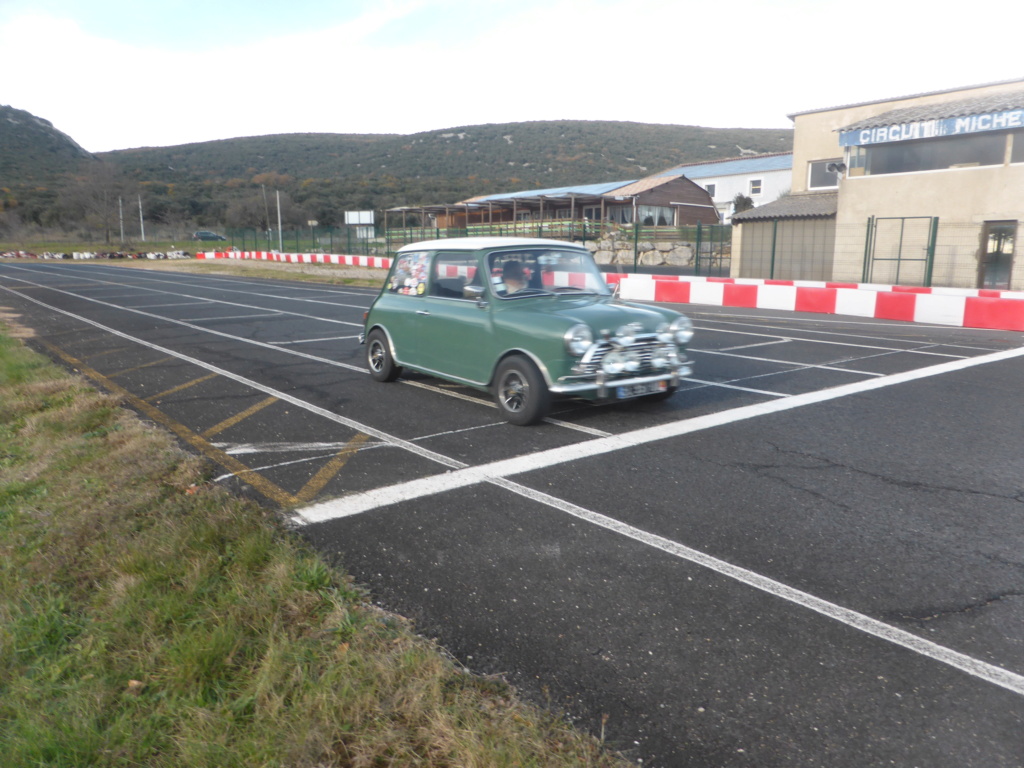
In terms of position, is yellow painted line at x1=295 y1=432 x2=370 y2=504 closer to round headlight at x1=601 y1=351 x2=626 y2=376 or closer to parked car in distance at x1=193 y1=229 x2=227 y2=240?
round headlight at x1=601 y1=351 x2=626 y2=376

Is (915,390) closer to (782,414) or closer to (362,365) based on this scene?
(782,414)

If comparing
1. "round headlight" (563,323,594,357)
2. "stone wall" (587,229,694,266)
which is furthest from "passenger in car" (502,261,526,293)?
"stone wall" (587,229,694,266)

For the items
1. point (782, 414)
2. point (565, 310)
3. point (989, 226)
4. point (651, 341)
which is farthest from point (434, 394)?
point (989, 226)

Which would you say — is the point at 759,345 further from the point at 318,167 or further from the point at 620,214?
the point at 318,167

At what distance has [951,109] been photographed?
23578mm

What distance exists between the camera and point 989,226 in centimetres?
2200

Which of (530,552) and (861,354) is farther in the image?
(861,354)

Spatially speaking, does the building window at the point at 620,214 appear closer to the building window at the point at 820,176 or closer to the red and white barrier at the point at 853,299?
the building window at the point at 820,176

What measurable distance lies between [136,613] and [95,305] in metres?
17.9

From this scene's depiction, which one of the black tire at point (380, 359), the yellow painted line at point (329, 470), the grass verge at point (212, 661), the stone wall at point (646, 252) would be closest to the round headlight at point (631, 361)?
the yellow painted line at point (329, 470)

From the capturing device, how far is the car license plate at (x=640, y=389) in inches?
258

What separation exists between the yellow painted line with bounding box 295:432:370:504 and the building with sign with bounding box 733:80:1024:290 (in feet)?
60.9

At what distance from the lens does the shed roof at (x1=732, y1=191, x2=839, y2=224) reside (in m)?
27.7

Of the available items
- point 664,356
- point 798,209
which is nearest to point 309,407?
point 664,356
